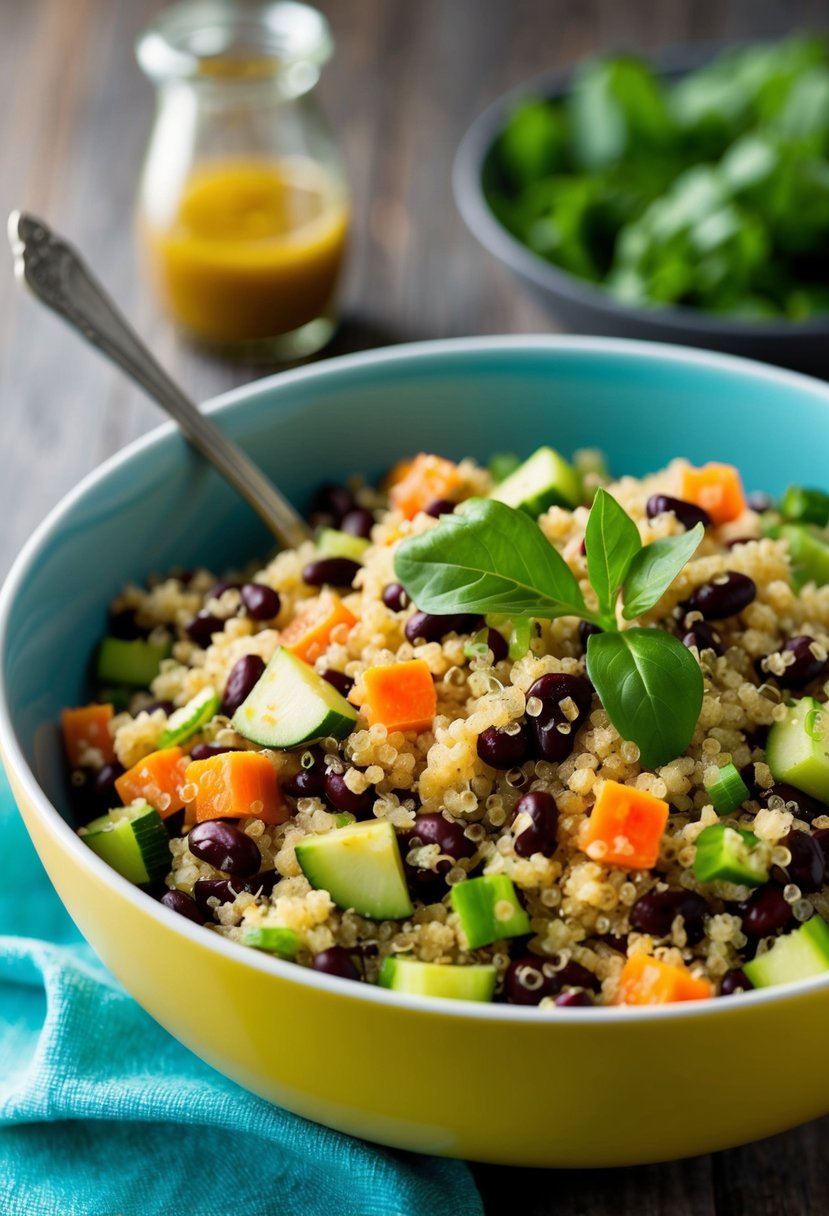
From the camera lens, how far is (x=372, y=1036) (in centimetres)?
183

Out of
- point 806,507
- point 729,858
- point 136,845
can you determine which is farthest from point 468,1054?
point 806,507

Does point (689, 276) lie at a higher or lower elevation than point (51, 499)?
lower

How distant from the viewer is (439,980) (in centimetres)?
194

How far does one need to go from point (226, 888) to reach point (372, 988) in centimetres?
43

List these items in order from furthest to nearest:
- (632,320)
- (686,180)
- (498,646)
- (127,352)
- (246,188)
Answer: (686,180)
(246,188)
(632,320)
(127,352)
(498,646)

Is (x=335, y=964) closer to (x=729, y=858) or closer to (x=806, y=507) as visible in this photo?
(x=729, y=858)

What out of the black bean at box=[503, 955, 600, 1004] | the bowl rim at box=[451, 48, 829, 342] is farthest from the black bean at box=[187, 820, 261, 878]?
the bowl rim at box=[451, 48, 829, 342]

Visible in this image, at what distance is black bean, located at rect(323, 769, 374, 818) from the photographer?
2168 millimetres

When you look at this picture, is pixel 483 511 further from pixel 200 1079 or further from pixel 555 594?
pixel 200 1079

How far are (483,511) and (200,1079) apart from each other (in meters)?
1.06

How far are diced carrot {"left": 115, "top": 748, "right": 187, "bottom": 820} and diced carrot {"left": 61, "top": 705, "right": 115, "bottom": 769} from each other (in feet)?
0.57

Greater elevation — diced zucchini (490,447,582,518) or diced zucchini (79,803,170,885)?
diced zucchini (79,803,170,885)

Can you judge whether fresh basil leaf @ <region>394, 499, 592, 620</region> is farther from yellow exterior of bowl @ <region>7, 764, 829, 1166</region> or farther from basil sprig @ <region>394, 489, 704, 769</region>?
yellow exterior of bowl @ <region>7, 764, 829, 1166</region>

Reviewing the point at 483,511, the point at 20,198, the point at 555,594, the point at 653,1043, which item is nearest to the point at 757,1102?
the point at 653,1043
